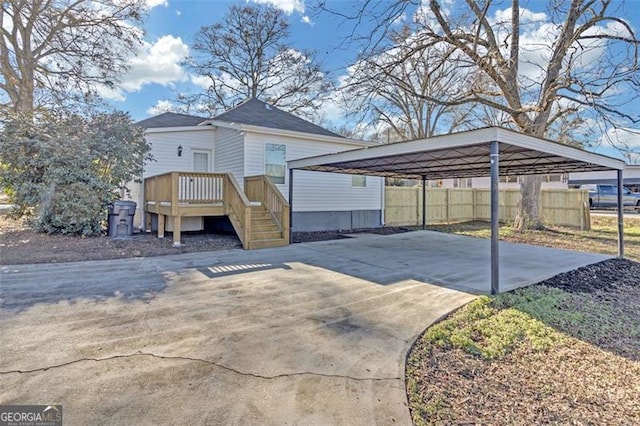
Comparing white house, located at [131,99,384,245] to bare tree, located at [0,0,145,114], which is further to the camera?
Answer: bare tree, located at [0,0,145,114]

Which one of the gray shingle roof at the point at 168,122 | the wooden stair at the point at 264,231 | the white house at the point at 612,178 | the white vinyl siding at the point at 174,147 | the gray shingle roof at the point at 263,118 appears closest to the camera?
the wooden stair at the point at 264,231

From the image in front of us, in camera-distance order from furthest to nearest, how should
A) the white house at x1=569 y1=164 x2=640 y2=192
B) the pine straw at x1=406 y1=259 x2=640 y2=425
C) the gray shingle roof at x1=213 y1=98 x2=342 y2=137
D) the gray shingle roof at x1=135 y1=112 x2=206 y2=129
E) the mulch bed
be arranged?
the white house at x1=569 y1=164 x2=640 y2=192, the gray shingle roof at x1=135 y1=112 x2=206 y2=129, the gray shingle roof at x1=213 y1=98 x2=342 y2=137, the mulch bed, the pine straw at x1=406 y1=259 x2=640 y2=425

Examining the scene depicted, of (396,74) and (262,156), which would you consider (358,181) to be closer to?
(262,156)

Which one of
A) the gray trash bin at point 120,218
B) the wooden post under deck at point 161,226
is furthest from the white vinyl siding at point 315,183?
the gray trash bin at point 120,218

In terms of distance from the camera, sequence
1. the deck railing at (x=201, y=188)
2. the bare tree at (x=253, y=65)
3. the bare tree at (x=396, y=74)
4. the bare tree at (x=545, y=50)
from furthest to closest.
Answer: the bare tree at (x=253, y=65)
the bare tree at (x=396, y=74)
the bare tree at (x=545, y=50)
the deck railing at (x=201, y=188)

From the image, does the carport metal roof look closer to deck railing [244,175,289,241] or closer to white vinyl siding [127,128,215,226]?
deck railing [244,175,289,241]

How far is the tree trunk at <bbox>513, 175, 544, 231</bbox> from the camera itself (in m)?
13.0

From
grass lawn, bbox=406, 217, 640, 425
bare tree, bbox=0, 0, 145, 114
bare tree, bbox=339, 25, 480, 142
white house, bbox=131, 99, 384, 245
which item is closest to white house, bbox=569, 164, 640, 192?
bare tree, bbox=339, 25, 480, 142

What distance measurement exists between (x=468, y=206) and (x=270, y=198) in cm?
1324

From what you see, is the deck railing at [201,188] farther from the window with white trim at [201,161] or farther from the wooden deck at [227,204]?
the window with white trim at [201,161]

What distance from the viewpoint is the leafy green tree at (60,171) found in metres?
8.02

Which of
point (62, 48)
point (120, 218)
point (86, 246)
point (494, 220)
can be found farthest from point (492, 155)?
point (62, 48)

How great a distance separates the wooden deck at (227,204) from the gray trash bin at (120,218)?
671mm

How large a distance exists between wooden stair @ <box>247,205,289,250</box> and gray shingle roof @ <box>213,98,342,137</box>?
11.1 feet
